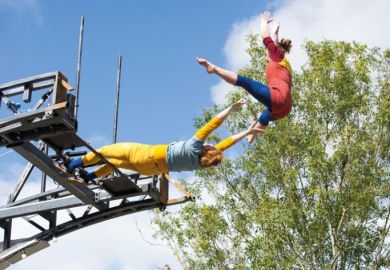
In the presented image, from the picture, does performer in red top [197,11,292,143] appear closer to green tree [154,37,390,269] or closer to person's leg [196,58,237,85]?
person's leg [196,58,237,85]

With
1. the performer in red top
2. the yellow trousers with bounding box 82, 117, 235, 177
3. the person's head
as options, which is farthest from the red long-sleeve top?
the person's head

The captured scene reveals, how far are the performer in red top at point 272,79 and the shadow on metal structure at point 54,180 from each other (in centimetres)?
178

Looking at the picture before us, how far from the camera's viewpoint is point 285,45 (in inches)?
305

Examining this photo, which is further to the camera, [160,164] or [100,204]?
[100,204]

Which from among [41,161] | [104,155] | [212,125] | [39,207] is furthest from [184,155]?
[39,207]

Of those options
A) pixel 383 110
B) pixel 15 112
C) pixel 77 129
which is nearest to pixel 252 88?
pixel 77 129

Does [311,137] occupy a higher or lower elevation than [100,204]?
higher

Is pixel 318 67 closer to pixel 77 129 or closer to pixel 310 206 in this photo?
pixel 310 206

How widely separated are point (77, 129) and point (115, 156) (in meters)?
0.51

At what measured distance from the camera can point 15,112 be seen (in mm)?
8195

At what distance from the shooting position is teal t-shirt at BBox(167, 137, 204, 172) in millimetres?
7691

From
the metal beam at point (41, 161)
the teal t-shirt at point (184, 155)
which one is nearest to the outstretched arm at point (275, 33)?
the teal t-shirt at point (184, 155)

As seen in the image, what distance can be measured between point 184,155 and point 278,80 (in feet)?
3.99

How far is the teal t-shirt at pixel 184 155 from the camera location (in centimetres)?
769
